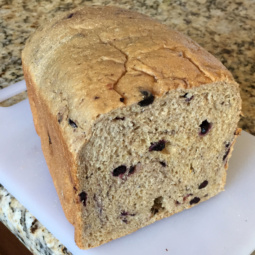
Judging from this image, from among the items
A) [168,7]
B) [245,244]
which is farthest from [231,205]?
[168,7]

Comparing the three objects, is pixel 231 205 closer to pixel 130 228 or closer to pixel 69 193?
pixel 130 228

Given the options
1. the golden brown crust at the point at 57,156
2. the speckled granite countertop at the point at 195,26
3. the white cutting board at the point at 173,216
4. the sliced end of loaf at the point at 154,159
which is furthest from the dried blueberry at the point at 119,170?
the speckled granite countertop at the point at 195,26

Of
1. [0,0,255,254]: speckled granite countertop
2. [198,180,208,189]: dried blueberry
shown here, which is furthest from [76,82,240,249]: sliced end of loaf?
[0,0,255,254]: speckled granite countertop

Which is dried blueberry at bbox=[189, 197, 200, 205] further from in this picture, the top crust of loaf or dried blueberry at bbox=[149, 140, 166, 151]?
the top crust of loaf

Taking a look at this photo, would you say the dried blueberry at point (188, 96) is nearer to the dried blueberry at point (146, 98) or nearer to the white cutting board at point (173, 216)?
the dried blueberry at point (146, 98)

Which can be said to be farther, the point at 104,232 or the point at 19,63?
the point at 19,63

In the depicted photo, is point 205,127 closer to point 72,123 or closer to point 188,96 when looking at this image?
point 188,96

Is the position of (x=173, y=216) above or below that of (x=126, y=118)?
below

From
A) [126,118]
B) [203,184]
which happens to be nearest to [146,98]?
[126,118]
